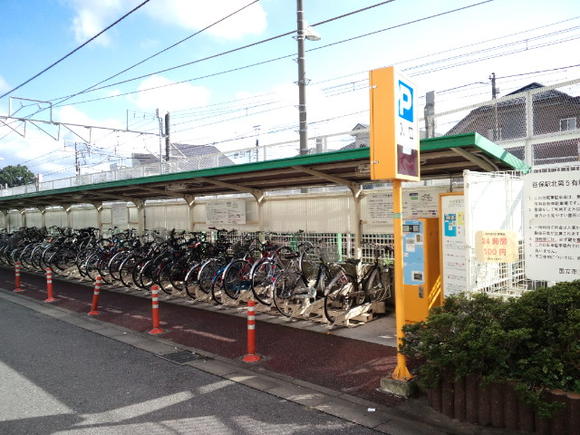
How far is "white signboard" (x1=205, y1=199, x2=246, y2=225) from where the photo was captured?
10273 millimetres

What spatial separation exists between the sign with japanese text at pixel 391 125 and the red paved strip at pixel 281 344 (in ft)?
7.33

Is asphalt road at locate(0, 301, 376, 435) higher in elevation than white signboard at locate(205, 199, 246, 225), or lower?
lower

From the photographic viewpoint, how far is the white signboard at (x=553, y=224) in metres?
3.73

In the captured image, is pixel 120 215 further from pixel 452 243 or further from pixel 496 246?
pixel 496 246

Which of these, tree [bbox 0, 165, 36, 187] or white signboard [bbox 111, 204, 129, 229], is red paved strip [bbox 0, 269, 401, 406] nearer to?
white signboard [bbox 111, 204, 129, 229]

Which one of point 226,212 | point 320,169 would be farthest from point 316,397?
point 226,212

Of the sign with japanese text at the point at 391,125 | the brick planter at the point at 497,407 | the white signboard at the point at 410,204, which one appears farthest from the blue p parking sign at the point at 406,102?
the white signboard at the point at 410,204

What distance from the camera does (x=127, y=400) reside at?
435 centimetres

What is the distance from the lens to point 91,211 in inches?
628

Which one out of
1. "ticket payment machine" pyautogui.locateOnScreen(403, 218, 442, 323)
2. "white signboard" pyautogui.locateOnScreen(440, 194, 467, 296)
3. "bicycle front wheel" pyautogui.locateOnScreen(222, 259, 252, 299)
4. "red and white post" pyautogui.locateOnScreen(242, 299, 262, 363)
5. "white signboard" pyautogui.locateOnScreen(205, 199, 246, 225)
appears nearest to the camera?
"white signboard" pyautogui.locateOnScreen(440, 194, 467, 296)

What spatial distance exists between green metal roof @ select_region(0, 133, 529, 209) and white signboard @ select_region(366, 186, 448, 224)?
362 millimetres

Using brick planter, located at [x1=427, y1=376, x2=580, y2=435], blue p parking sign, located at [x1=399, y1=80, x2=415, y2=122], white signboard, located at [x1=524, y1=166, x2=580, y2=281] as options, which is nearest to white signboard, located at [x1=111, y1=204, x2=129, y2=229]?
blue p parking sign, located at [x1=399, y1=80, x2=415, y2=122]

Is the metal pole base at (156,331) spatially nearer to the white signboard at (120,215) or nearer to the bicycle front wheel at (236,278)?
the bicycle front wheel at (236,278)

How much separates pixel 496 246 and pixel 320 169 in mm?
3576
